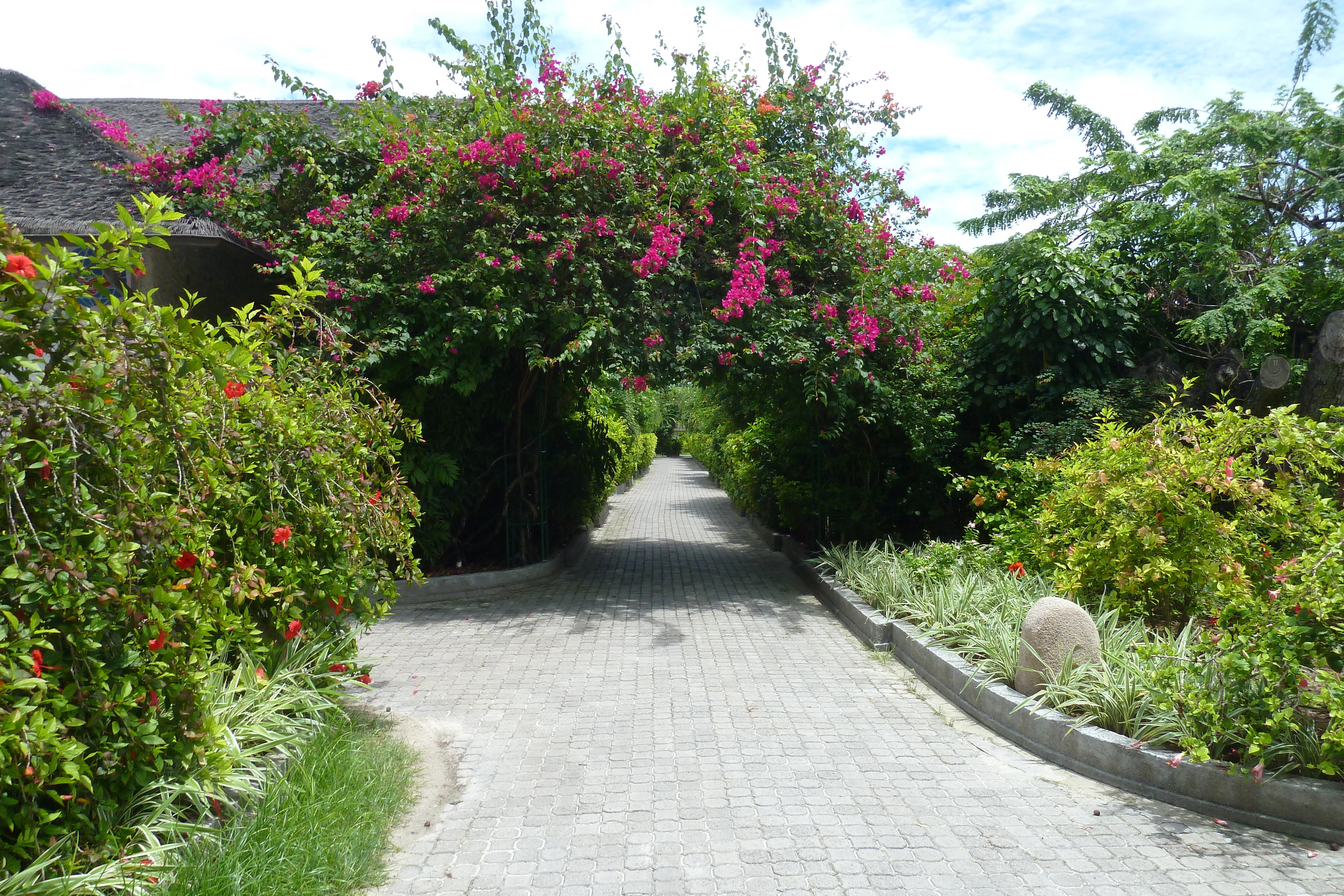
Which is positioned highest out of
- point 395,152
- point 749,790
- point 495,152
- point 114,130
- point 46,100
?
point 46,100

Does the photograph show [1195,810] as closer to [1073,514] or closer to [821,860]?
[821,860]

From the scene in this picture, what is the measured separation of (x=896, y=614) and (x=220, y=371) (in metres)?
5.73

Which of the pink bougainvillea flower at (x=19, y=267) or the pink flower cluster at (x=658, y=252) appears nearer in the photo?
the pink bougainvillea flower at (x=19, y=267)

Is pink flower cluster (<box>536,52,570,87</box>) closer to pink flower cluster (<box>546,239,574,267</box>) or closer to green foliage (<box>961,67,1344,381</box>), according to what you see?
pink flower cluster (<box>546,239,574,267</box>)

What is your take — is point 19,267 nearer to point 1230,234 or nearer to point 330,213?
point 330,213

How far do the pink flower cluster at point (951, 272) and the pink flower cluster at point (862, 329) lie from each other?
1263 millimetres

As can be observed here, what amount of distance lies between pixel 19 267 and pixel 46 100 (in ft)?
34.9

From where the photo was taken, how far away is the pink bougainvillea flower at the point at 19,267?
7.84 feet

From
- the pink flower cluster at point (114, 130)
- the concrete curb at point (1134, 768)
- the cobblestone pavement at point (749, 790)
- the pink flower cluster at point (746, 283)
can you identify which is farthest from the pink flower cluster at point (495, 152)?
the concrete curb at point (1134, 768)

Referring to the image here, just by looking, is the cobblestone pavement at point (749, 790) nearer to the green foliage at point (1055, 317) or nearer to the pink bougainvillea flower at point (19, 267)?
the pink bougainvillea flower at point (19, 267)

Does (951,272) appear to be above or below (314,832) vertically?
above

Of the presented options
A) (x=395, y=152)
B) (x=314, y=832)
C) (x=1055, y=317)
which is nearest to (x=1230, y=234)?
(x=1055, y=317)

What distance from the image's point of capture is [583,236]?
27.2 ft

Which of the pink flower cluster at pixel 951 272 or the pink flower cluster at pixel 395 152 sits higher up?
the pink flower cluster at pixel 395 152
